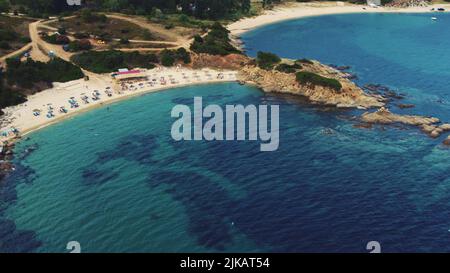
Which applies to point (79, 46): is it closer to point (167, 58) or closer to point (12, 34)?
point (12, 34)

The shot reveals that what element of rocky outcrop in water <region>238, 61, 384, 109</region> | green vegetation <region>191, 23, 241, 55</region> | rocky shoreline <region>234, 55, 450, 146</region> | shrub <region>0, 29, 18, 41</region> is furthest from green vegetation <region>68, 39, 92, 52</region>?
rocky outcrop in water <region>238, 61, 384, 109</region>

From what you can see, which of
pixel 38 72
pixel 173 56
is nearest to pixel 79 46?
pixel 38 72

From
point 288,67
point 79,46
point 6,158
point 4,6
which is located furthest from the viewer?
point 4,6

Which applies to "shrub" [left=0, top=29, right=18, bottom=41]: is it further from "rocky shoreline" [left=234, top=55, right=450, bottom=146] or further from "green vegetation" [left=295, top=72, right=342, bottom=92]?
"green vegetation" [left=295, top=72, right=342, bottom=92]

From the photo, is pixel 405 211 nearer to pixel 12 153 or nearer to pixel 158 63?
pixel 12 153

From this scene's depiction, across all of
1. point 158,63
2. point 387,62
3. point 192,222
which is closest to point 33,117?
point 158,63

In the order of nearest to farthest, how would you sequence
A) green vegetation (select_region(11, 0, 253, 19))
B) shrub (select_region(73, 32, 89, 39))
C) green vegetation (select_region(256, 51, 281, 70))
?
green vegetation (select_region(256, 51, 281, 70)) < shrub (select_region(73, 32, 89, 39)) < green vegetation (select_region(11, 0, 253, 19))

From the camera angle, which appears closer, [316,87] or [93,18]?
[316,87]
